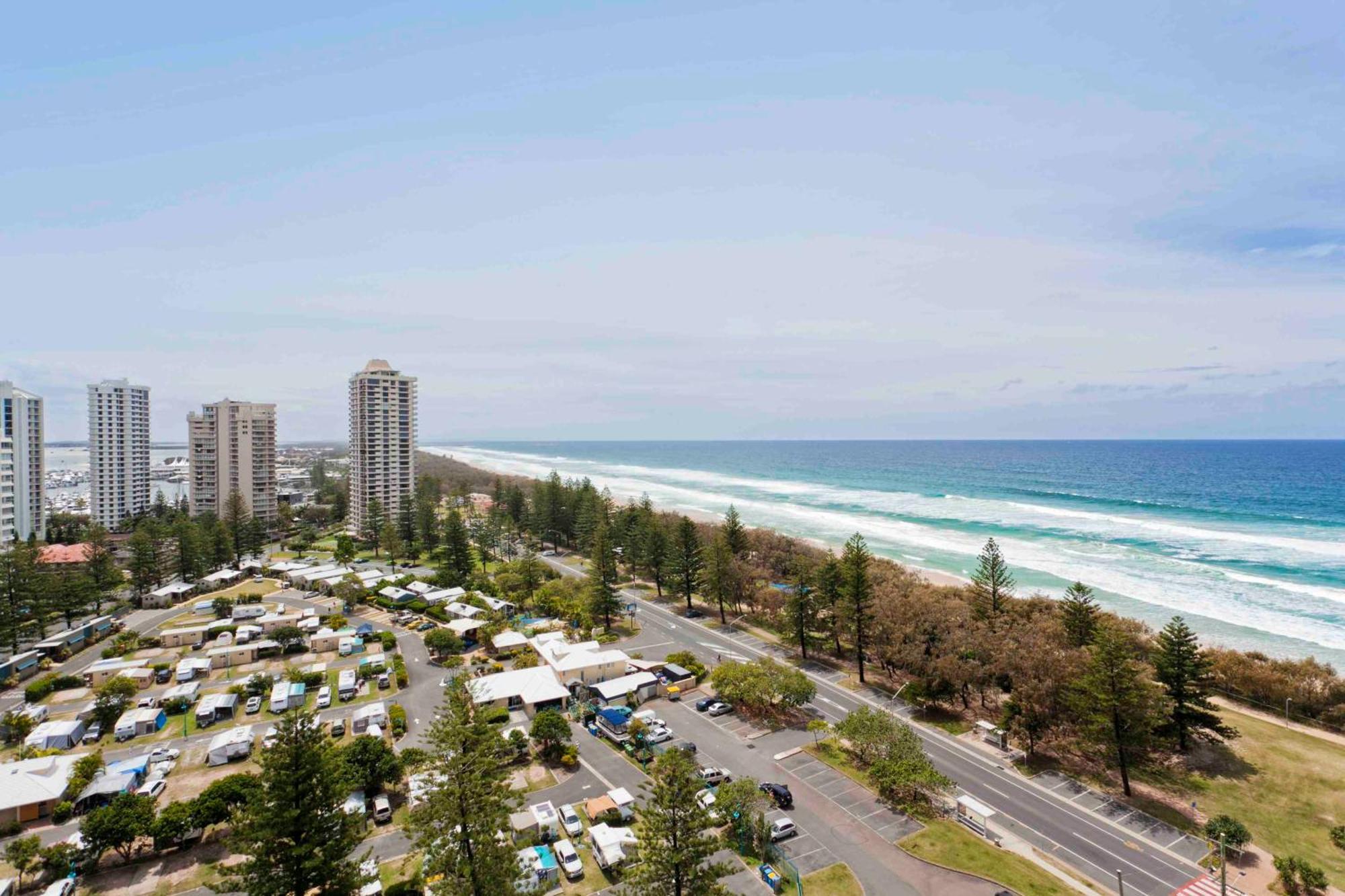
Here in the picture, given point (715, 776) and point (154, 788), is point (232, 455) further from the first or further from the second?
point (715, 776)

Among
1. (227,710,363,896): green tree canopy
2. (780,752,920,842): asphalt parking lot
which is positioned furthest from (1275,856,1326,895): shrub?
(227,710,363,896): green tree canopy

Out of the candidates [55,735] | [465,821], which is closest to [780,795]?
[465,821]

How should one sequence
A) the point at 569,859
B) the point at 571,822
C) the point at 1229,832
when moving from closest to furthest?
the point at 569,859 → the point at 1229,832 → the point at 571,822

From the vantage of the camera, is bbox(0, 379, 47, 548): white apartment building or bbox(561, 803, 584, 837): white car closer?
bbox(561, 803, 584, 837): white car

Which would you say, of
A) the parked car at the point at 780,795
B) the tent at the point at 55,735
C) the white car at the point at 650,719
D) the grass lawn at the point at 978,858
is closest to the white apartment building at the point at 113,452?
the tent at the point at 55,735

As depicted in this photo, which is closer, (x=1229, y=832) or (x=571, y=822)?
(x=1229, y=832)

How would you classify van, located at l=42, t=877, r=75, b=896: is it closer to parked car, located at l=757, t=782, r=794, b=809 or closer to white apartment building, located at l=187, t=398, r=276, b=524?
parked car, located at l=757, t=782, r=794, b=809
